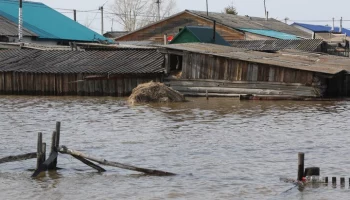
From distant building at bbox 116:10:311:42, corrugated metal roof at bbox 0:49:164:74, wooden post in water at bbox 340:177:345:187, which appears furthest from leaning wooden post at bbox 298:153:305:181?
distant building at bbox 116:10:311:42

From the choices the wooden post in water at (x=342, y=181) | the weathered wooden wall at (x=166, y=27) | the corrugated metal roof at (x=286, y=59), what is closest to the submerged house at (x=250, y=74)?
the corrugated metal roof at (x=286, y=59)

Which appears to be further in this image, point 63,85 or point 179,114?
point 63,85

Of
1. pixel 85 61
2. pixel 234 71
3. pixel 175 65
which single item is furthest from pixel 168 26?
pixel 234 71

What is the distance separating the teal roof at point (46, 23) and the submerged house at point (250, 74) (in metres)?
17.5

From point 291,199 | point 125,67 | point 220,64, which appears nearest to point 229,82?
point 220,64

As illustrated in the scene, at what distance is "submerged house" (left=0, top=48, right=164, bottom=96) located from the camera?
3256 centimetres

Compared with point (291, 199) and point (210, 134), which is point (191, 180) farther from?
point (210, 134)

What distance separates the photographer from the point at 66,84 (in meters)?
33.3

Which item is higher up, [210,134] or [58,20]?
[58,20]

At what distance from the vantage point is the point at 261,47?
4538cm

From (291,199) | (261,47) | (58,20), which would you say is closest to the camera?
(291,199)

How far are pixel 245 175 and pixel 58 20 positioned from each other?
42.2m

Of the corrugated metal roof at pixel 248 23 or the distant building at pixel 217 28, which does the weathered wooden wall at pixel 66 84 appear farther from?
the corrugated metal roof at pixel 248 23

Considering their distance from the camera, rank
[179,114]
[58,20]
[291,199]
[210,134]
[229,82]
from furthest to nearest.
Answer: [58,20]
[229,82]
[179,114]
[210,134]
[291,199]
